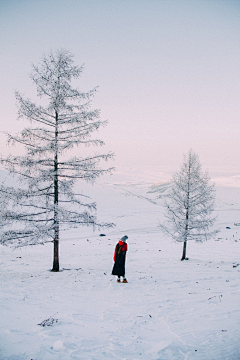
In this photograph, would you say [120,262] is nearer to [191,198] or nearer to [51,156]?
[51,156]

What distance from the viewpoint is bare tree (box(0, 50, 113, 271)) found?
9047mm

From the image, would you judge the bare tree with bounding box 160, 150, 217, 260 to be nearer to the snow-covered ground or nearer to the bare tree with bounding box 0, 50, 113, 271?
the snow-covered ground

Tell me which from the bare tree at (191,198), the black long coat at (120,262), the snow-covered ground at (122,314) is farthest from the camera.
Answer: the bare tree at (191,198)

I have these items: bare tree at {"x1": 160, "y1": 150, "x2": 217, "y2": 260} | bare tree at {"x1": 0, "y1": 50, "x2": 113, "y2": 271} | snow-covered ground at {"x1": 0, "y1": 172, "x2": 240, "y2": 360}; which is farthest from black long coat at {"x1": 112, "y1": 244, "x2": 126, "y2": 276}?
bare tree at {"x1": 160, "y1": 150, "x2": 217, "y2": 260}

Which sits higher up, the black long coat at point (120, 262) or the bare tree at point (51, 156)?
the bare tree at point (51, 156)

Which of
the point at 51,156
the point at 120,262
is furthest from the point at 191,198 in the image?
the point at 51,156

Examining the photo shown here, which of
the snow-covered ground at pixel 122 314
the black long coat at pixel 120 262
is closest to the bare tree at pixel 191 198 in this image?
the snow-covered ground at pixel 122 314

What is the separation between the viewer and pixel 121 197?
61.0m

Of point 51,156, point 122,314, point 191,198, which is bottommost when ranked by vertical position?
point 122,314

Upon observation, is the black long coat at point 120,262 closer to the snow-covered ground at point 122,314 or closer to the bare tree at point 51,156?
the snow-covered ground at point 122,314

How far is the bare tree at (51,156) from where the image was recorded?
9047 mm

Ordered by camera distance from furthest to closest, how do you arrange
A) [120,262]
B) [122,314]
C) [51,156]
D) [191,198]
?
[191,198], [51,156], [120,262], [122,314]

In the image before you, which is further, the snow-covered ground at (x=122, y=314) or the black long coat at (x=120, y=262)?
the black long coat at (x=120, y=262)

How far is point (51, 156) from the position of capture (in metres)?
9.59
